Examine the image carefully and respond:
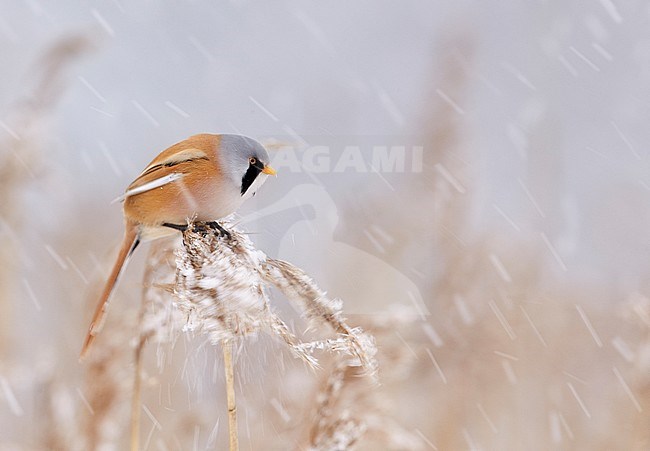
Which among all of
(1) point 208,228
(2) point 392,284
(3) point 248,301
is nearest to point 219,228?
(1) point 208,228

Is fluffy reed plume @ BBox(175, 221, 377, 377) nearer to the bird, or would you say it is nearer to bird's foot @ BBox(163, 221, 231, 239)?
bird's foot @ BBox(163, 221, 231, 239)

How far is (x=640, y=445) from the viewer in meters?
1.73

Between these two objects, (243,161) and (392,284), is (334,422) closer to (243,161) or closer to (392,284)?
(243,161)

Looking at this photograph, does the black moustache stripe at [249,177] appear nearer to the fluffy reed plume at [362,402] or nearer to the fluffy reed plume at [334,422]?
the fluffy reed plume at [362,402]

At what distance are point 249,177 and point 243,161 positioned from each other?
1.9 inches

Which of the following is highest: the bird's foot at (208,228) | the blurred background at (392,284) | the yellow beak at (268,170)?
the bird's foot at (208,228)

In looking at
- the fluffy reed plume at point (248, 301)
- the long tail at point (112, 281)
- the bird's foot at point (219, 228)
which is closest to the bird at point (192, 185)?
the long tail at point (112, 281)

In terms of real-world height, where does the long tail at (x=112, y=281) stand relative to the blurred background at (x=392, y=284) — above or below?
above

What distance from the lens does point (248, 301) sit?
1152mm

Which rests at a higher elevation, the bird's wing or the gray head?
the bird's wing

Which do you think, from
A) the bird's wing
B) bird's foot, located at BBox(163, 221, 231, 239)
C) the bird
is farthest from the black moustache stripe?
bird's foot, located at BBox(163, 221, 231, 239)

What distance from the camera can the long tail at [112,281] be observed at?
4.56 feet

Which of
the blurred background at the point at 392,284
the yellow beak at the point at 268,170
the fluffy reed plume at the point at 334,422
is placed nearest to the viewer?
the fluffy reed plume at the point at 334,422

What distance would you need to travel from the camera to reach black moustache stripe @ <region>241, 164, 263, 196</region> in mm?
1797
